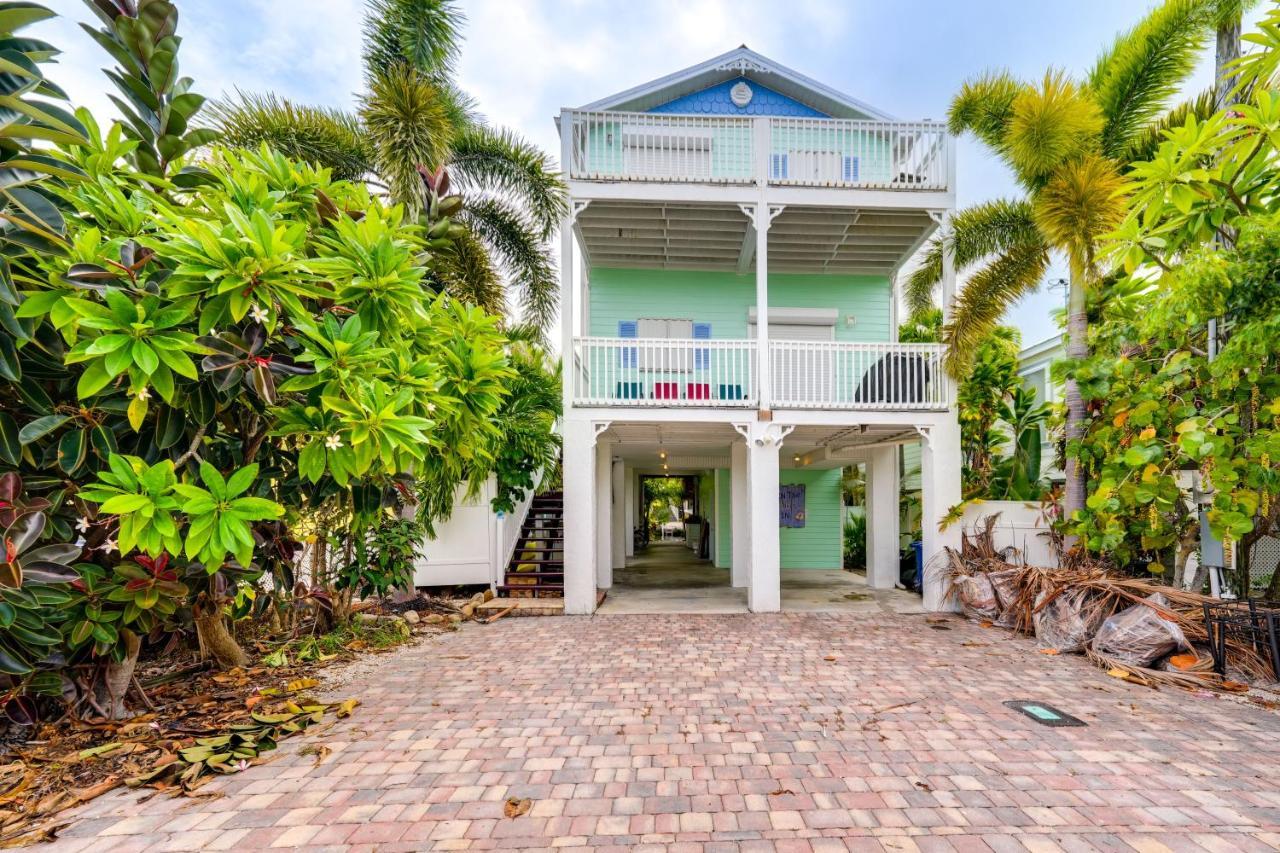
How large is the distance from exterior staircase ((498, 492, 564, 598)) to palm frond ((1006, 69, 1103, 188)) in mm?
8695

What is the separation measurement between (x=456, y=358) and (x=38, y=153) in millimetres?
2341

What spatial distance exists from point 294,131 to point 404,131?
5.44ft

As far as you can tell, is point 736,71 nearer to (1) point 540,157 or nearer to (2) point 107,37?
(1) point 540,157

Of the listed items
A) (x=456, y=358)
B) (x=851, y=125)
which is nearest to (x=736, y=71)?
(x=851, y=125)

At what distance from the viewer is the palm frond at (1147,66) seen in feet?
21.0

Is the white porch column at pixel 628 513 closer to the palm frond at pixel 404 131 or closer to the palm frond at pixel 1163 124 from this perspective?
the palm frond at pixel 404 131

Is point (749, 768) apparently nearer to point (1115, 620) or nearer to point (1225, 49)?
point (1115, 620)

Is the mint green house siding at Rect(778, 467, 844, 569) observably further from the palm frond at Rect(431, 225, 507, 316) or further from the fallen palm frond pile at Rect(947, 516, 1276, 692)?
the palm frond at Rect(431, 225, 507, 316)

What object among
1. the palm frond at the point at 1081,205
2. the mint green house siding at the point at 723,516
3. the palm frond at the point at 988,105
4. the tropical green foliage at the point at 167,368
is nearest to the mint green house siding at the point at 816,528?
the mint green house siding at the point at 723,516

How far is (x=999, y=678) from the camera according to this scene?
4895 mm

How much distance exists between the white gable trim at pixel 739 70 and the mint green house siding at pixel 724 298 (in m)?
2.85

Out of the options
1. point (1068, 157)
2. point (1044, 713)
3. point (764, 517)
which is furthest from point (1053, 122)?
A: point (1044, 713)

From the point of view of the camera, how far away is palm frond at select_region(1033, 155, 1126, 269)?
640 cm

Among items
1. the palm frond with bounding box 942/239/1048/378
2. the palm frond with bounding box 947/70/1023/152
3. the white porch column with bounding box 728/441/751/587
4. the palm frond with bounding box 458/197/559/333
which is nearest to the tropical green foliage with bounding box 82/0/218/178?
the palm frond with bounding box 458/197/559/333
